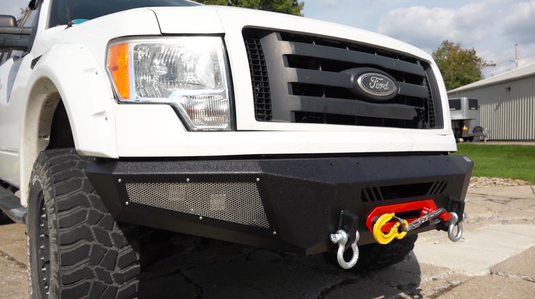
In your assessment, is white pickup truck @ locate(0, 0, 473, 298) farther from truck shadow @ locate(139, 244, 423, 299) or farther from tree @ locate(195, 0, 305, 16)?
tree @ locate(195, 0, 305, 16)

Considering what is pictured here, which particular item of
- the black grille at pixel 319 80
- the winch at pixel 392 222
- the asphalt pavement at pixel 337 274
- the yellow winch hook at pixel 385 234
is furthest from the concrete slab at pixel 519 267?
the yellow winch hook at pixel 385 234

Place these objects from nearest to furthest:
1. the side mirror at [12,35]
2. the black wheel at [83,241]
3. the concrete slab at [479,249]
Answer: the black wheel at [83,241] < the side mirror at [12,35] < the concrete slab at [479,249]

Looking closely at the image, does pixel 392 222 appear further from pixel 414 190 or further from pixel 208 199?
pixel 208 199

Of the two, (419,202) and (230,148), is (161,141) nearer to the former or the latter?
(230,148)

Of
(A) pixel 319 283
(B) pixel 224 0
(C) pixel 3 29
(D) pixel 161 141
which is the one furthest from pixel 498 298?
(B) pixel 224 0

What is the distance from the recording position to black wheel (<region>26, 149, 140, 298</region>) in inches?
68.8

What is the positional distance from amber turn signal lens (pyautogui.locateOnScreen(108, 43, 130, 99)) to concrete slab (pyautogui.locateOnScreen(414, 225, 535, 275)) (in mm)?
2500

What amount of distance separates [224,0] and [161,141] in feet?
52.7

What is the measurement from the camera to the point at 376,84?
2.10 m

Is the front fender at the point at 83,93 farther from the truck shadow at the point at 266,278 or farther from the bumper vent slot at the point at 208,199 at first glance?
the truck shadow at the point at 266,278

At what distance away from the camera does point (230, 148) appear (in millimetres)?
1658

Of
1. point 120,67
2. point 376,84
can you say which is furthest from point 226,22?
point 376,84

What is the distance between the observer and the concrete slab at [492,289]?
104 inches

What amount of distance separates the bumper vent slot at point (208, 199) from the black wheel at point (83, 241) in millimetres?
239
